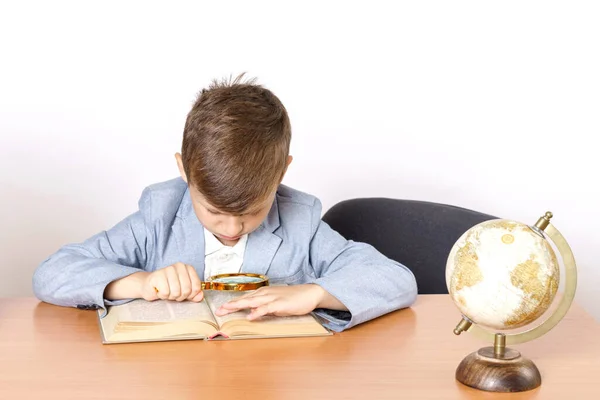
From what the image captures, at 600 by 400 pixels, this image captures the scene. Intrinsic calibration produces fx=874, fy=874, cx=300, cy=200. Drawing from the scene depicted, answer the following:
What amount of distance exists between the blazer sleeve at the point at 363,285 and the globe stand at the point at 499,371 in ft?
1.13

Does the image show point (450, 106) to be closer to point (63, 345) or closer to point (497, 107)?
Result: point (497, 107)

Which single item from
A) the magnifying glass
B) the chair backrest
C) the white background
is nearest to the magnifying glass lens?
the magnifying glass

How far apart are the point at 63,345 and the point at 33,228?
1.62m

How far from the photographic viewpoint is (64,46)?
9.50 feet

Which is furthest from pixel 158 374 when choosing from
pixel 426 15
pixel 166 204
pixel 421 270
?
pixel 426 15

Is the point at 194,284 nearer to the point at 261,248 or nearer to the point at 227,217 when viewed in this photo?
the point at 227,217

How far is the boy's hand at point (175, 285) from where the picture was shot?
164cm

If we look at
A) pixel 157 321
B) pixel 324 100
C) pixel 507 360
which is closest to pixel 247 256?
pixel 157 321

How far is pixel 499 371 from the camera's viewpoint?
1286 millimetres

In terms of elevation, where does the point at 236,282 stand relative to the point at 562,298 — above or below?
below

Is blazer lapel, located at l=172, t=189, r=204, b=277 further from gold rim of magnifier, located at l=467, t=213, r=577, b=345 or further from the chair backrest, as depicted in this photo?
gold rim of magnifier, located at l=467, t=213, r=577, b=345

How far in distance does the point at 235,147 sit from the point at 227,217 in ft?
0.49

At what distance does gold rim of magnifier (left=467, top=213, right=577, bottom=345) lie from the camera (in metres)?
1.29

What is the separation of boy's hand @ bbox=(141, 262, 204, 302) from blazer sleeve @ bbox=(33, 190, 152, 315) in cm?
9
